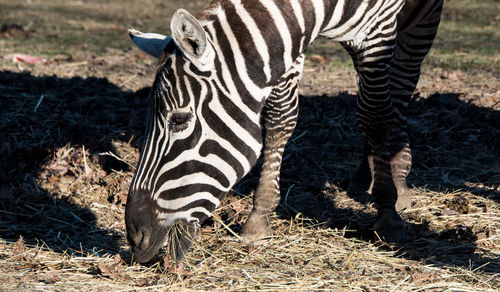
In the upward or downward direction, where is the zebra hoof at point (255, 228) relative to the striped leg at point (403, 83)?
downward

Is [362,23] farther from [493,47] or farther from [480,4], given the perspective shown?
[480,4]

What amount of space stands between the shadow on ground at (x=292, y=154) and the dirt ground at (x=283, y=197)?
18 millimetres

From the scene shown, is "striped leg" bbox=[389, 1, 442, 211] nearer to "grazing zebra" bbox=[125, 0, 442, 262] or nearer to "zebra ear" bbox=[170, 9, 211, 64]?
"grazing zebra" bbox=[125, 0, 442, 262]

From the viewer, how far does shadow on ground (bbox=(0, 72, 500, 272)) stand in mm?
4641

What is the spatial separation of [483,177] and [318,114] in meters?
2.28

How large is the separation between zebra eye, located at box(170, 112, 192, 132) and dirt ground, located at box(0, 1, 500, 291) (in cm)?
98

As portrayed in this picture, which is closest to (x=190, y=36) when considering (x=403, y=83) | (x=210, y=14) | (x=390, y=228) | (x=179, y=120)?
(x=210, y=14)

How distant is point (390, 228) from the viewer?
4.45 meters

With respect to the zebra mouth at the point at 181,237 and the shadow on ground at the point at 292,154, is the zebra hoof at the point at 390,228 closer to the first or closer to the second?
the shadow on ground at the point at 292,154

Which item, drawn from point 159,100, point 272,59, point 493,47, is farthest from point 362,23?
point 493,47

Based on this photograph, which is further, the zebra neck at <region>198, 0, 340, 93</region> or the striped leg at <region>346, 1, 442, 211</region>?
the striped leg at <region>346, 1, 442, 211</region>

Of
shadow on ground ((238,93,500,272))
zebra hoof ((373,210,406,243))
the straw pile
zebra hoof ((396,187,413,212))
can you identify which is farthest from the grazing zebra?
zebra hoof ((396,187,413,212))

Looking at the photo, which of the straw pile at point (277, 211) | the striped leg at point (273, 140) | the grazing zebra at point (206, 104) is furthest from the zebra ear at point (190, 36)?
the straw pile at point (277, 211)

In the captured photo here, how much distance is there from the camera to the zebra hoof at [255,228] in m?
4.45
